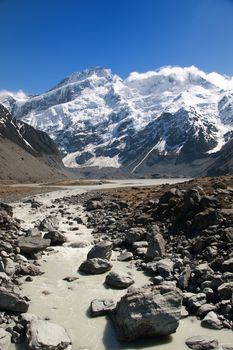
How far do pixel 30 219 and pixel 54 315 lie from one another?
35.3 m

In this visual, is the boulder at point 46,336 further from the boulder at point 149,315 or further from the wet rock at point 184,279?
the wet rock at point 184,279

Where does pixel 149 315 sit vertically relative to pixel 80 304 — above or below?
above

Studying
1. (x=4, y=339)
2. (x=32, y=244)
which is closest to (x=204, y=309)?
(x=4, y=339)

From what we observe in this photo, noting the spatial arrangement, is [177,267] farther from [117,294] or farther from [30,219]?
[30,219]

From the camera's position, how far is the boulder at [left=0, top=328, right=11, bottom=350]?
18816 millimetres

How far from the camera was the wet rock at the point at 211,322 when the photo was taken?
2081 cm

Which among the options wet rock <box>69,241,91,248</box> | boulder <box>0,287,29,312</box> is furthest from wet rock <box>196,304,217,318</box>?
→ wet rock <box>69,241,91,248</box>

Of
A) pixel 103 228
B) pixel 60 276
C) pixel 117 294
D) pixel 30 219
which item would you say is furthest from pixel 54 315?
pixel 30 219

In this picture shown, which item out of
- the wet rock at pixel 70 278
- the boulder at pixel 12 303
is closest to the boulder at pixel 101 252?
the wet rock at pixel 70 278

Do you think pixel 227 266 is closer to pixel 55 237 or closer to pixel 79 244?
pixel 79 244

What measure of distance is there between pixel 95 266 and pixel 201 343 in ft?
38.1

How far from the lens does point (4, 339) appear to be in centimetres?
1920

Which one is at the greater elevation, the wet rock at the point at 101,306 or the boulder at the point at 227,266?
the boulder at the point at 227,266

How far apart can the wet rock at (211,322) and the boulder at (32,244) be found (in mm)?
15975
